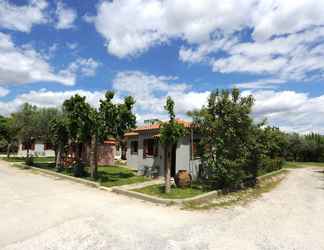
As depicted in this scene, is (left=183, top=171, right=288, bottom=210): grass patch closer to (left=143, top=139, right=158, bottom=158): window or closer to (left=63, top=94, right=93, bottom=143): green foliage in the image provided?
(left=143, top=139, right=158, bottom=158): window

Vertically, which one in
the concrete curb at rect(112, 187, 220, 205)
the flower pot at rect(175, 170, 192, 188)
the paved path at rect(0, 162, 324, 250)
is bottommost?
the paved path at rect(0, 162, 324, 250)

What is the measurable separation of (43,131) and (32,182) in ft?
31.3

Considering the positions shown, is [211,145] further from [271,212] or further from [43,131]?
[43,131]

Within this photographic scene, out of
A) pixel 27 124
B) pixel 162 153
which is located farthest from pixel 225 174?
pixel 27 124

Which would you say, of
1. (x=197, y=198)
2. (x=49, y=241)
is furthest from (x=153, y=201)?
(x=49, y=241)

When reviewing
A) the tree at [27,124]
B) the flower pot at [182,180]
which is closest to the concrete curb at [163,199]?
the flower pot at [182,180]

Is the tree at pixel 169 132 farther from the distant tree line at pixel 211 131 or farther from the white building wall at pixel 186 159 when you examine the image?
the white building wall at pixel 186 159

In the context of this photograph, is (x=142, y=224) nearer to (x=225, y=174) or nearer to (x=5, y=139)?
(x=225, y=174)

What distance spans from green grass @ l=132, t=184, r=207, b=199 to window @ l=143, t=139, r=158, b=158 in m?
4.61

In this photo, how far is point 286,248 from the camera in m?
5.85

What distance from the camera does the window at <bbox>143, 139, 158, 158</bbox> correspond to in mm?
17094

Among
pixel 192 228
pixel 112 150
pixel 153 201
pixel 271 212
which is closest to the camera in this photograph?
pixel 192 228

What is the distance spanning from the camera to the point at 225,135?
41.3ft

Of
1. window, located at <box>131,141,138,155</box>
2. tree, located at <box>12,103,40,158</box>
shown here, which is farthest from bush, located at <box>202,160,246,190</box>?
tree, located at <box>12,103,40,158</box>
